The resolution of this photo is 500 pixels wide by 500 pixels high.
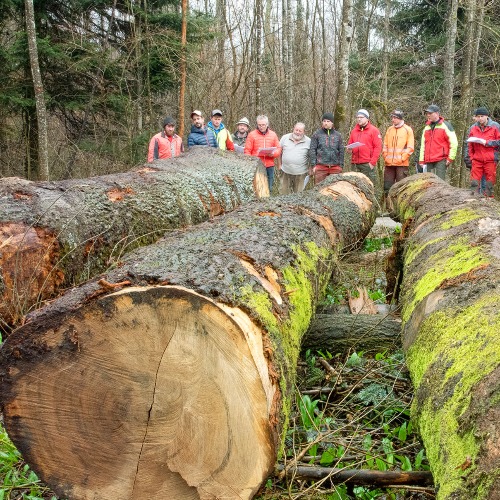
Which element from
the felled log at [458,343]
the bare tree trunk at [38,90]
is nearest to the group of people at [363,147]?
the bare tree trunk at [38,90]

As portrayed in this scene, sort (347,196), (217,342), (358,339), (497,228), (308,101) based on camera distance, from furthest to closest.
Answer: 1. (308,101)
2. (347,196)
3. (358,339)
4. (497,228)
5. (217,342)

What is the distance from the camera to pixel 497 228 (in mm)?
3678

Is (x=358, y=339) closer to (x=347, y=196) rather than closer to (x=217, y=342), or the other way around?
(x=217, y=342)

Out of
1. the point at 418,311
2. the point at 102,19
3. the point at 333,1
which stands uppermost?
the point at 333,1

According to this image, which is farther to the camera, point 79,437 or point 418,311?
point 418,311

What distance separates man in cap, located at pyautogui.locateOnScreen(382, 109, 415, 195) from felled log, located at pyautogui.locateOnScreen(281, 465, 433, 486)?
882 centimetres

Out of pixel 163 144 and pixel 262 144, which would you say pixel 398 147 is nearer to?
pixel 262 144

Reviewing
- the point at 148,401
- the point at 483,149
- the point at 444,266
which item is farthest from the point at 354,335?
the point at 483,149

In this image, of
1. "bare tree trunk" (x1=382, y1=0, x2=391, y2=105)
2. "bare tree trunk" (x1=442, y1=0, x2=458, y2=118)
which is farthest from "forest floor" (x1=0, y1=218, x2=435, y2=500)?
"bare tree trunk" (x1=382, y1=0, x2=391, y2=105)

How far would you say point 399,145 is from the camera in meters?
10.7

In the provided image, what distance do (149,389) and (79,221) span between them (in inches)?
104

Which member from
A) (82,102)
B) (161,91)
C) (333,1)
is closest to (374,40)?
(333,1)

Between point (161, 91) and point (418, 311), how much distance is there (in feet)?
40.8

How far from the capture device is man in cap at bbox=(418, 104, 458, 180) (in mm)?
10531
